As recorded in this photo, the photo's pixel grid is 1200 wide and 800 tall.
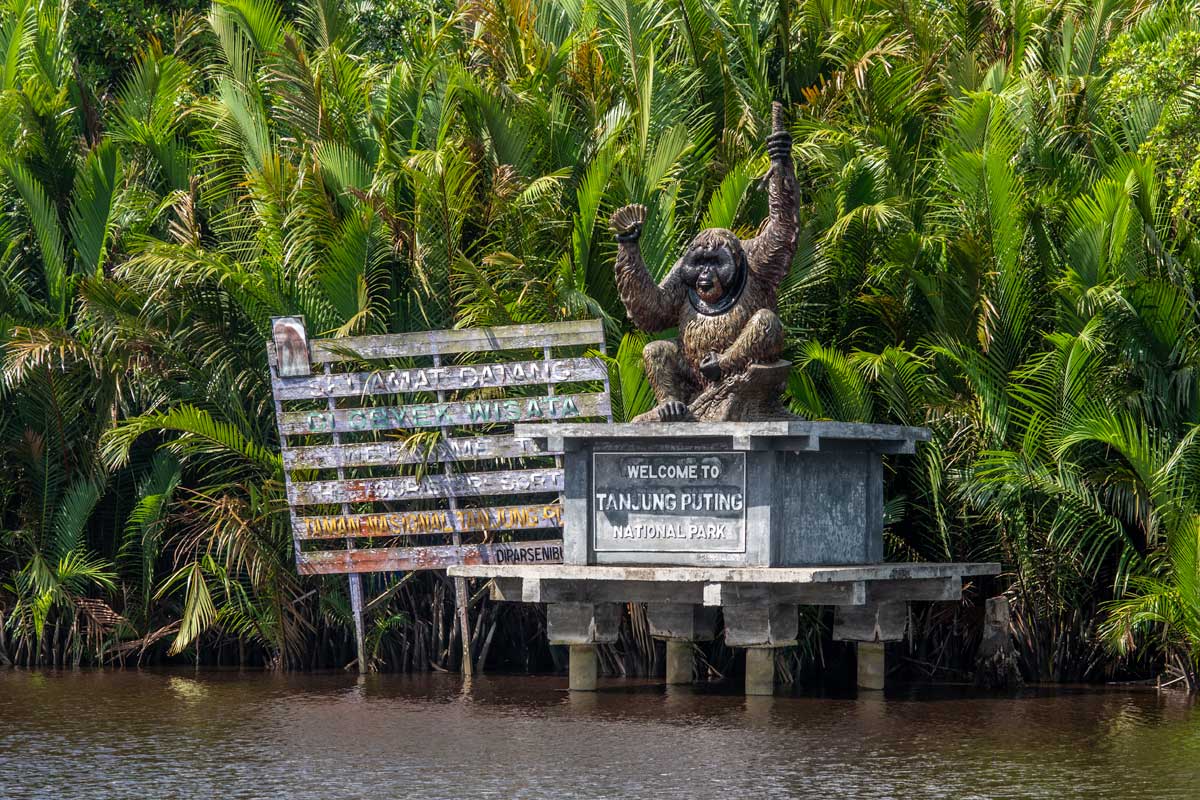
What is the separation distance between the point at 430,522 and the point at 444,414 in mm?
779

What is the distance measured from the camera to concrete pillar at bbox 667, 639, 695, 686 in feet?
42.3

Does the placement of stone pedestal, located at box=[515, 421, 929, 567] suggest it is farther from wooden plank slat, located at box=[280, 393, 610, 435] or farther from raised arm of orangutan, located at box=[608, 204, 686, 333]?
raised arm of orangutan, located at box=[608, 204, 686, 333]

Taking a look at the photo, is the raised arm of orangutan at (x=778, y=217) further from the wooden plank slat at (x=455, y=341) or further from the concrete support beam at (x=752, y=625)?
the concrete support beam at (x=752, y=625)

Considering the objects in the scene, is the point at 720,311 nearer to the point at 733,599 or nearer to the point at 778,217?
the point at 778,217

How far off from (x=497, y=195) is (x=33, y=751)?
17.8 ft

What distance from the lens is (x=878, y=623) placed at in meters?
12.3

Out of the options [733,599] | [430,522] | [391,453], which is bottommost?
[733,599]

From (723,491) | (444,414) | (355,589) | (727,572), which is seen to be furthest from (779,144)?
(355,589)

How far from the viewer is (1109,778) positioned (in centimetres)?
903

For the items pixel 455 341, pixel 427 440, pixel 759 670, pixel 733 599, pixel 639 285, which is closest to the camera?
pixel 733 599

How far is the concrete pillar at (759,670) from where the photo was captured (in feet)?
40.0

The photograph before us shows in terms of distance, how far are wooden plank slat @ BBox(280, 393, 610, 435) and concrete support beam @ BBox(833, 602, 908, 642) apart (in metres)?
2.17

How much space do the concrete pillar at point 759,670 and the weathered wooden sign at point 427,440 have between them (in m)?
1.69

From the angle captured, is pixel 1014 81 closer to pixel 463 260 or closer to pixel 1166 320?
pixel 1166 320
